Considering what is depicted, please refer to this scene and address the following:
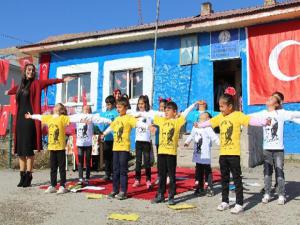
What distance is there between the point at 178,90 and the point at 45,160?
500 cm

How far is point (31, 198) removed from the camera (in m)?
6.59

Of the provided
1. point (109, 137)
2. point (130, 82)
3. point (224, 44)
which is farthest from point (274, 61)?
point (109, 137)

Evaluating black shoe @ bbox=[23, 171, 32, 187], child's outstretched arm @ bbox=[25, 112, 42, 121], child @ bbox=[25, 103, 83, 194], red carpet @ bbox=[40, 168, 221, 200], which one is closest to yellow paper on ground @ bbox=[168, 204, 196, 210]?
red carpet @ bbox=[40, 168, 221, 200]

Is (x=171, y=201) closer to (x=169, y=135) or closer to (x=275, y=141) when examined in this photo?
(x=169, y=135)

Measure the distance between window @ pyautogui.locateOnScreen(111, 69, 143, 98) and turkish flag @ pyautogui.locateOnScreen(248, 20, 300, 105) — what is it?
13.6 feet

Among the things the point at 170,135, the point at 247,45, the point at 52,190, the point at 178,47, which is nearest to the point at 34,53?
the point at 178,47

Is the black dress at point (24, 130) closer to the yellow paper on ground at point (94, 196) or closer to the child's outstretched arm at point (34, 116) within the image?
the child's outstretched arm at point (34, 116)

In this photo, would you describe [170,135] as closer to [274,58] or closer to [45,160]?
[45,160]

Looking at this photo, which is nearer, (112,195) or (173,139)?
(173,139)

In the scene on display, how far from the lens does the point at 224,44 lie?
12781 millimetres

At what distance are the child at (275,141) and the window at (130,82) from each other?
861 centimetres

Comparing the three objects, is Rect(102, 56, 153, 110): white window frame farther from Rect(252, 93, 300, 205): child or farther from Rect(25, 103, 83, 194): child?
Rect(252, 93, 300, 205): child

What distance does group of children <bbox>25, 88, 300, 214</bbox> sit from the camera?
18.9ft

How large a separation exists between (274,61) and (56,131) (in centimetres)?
726
